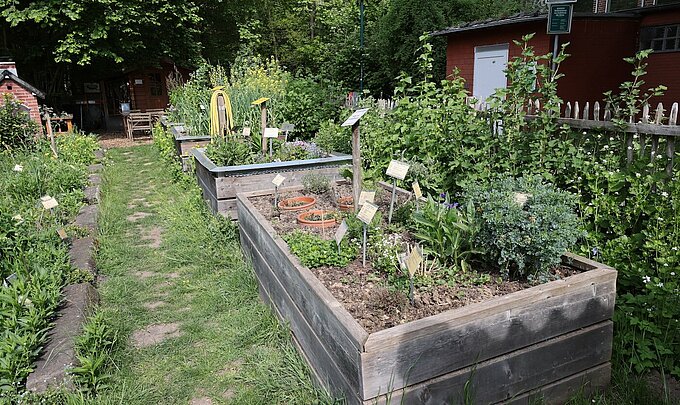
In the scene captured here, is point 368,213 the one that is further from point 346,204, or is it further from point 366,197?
point 346,204

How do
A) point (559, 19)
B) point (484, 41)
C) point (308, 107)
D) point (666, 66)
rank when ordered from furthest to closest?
point (484, 41) → point (666, 66) → point (559, 19) → point (308, 107)

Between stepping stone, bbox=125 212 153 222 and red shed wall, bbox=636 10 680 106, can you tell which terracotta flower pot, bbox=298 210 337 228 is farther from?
red shed wall, bbox=636 10 680 106

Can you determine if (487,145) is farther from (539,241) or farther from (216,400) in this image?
(216,400)

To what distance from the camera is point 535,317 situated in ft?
7.79

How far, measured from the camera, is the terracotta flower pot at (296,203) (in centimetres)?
434

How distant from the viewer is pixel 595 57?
37.8ft

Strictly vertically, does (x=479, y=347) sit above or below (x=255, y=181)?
below

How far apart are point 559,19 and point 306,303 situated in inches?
336

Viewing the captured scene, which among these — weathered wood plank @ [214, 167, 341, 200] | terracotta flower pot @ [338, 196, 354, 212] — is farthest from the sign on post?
terracotta flower pot @ [338, 196, 354, 212]

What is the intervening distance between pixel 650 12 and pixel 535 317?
41.0ft

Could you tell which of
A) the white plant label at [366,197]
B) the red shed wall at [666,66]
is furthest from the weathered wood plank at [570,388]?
the red shed wall at [666,66]

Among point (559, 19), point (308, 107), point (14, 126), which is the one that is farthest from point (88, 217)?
point (559, 19)

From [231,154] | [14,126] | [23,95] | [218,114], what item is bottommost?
[231,154]

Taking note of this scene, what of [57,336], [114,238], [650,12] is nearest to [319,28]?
[650,12]
